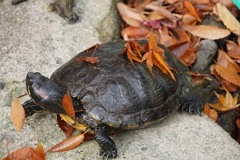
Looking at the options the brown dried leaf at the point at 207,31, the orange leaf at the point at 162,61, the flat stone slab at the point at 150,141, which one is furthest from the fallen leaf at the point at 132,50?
the brown dried leaf at the point at 207,31

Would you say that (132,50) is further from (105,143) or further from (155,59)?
(105,143)

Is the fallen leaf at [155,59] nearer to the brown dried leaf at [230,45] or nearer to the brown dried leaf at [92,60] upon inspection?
the brown dried leaf at [92,60]

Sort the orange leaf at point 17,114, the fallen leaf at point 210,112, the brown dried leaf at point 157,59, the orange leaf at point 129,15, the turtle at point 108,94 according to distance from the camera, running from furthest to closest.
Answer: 1. the orange leaf at point 129,15
2. the fallen leaf at point 210,112
3. the brown dried leaf at point 157,59
4. the orange leaf at point 17,114
5. the turtle at point 108,94

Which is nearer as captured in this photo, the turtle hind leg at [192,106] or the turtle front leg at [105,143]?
the turtle front leg at [105,143]

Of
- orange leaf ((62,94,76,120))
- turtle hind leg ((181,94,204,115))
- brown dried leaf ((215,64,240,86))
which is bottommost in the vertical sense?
brown dried leaf ((215,64,240,86))

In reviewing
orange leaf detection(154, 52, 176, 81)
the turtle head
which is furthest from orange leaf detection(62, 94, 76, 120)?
orange leaf detection(154, 52, 176, 81)

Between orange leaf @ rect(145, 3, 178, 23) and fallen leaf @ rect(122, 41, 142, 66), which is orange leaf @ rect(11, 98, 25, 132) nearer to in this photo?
fallen leaf @ rect(122, 41, 142, 66)
